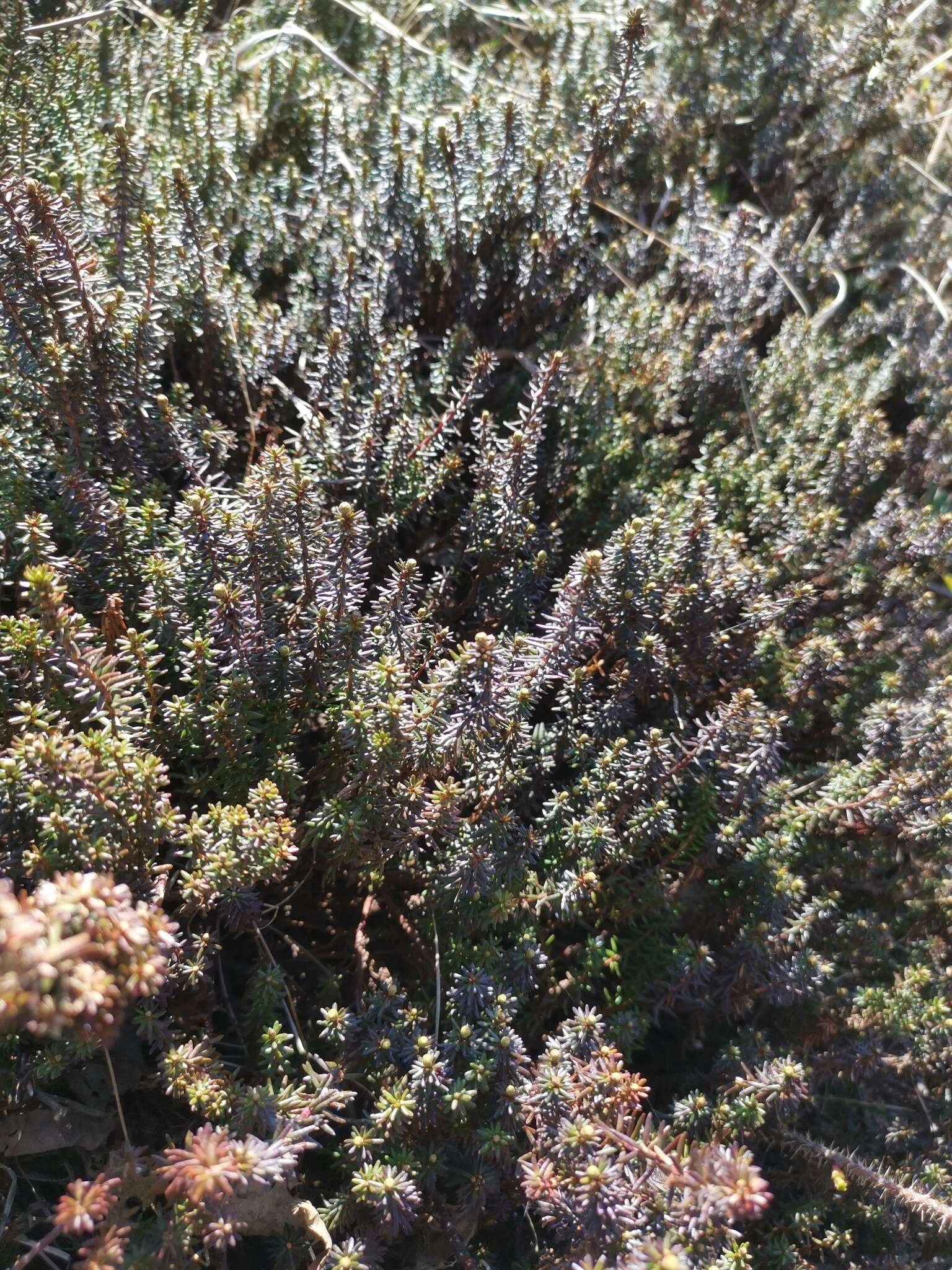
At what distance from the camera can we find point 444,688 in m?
2.10

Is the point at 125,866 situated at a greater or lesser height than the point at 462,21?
lesser

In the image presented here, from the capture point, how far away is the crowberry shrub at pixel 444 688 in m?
1.90

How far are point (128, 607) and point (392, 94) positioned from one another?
2.36 metres

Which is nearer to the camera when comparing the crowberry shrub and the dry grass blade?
the crowberry shrub

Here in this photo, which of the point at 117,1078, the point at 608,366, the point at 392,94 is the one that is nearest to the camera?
the point at 117,1078

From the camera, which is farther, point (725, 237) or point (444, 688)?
point (725, 237)

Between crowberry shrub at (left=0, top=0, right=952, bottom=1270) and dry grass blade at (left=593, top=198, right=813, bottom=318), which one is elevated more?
dry grass blade at (left=593, top=198, right=813, bottom=318)

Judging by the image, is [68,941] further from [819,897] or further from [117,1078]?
[819,897]

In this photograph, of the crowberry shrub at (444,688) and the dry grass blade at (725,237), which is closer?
the crowberry shrub at (444,688)

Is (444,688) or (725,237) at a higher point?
(725,237)

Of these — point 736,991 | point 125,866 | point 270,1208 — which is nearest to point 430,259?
point 125,866

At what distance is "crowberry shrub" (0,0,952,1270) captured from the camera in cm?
190

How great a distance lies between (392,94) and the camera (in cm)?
361

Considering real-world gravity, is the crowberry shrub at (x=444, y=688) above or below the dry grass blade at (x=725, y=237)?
below
